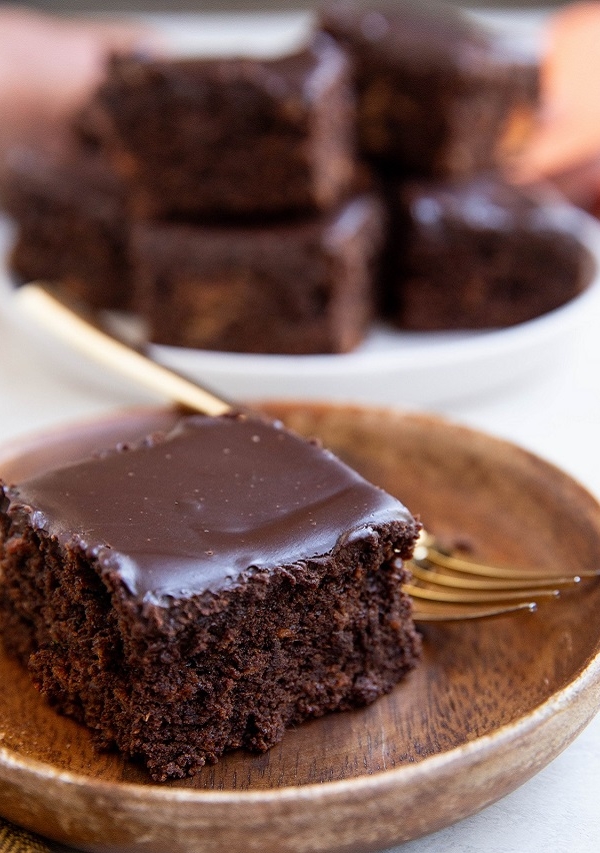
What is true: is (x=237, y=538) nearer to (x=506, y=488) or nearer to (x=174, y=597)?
(x=174, y=597)

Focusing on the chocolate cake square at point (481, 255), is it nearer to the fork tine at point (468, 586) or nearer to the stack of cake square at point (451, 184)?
the stack of cake square at point (451, 184)

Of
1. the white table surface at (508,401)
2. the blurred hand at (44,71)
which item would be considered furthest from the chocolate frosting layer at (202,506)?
the blurred hand at (44,71)

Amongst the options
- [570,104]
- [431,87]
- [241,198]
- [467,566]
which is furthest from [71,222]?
[467,566]

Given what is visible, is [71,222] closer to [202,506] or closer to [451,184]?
[451,184]

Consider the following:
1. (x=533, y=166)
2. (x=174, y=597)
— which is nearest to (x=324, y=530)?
(x=174, y=597)

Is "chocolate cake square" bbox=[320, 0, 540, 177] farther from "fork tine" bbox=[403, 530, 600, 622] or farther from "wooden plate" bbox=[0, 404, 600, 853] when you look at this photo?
"fork tine" bbox=[403, 530, 600, 622]

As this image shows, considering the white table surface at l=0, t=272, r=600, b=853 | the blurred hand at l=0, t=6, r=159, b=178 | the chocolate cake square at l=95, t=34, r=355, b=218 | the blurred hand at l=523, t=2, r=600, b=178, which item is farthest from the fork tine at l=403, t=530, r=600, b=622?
the blurred hand at l=0, t=6, r=159, b=178
